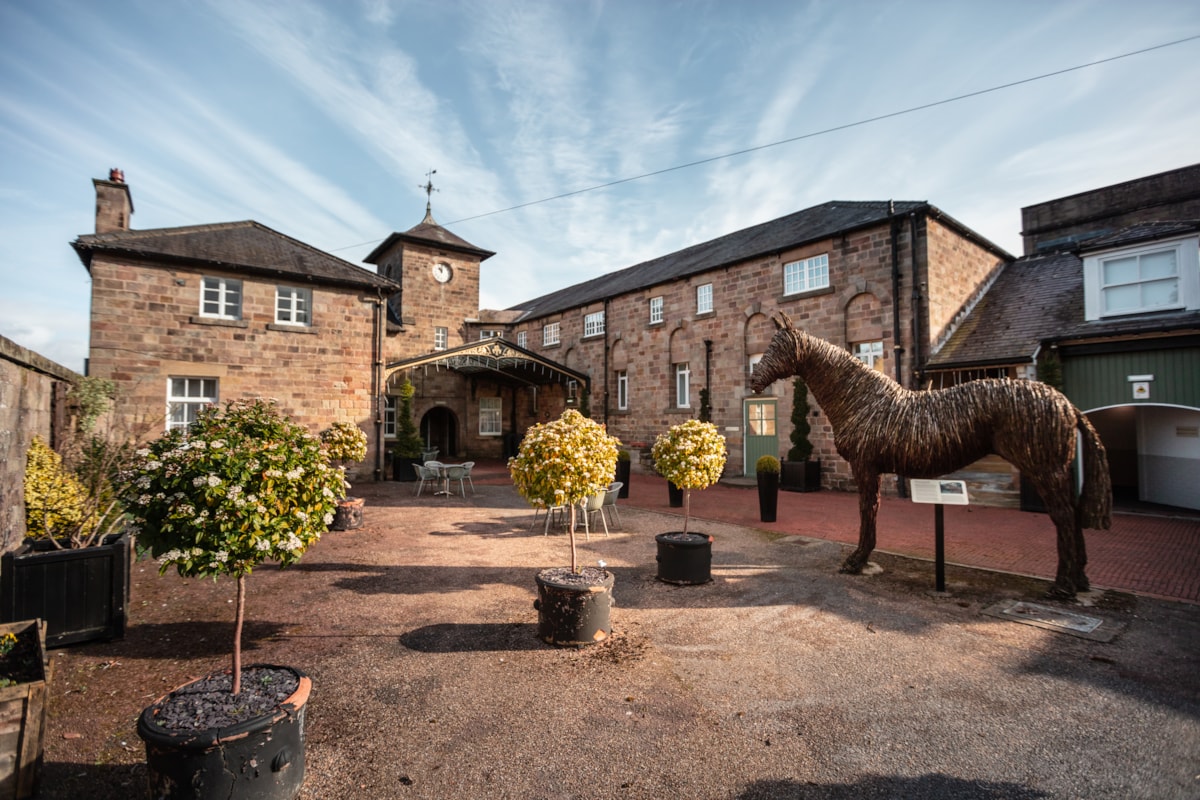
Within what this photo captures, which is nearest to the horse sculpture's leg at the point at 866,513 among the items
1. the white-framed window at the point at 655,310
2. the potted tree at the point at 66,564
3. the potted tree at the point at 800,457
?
the potted tree at the point at 66,564

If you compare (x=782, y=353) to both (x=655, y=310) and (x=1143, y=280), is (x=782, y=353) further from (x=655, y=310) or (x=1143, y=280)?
(x=655, y=310)

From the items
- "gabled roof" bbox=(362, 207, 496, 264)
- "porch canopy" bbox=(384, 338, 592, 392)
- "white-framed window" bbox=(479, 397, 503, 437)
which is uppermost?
"gabled roof" bbox=(362, 207, 496, 264)

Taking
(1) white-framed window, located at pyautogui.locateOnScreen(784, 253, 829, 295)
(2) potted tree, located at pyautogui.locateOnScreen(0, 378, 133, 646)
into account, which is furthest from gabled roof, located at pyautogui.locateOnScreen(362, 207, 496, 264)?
(2) potted tree, located at pyautogui.locateOnScreen(0, 378, 133, 646)

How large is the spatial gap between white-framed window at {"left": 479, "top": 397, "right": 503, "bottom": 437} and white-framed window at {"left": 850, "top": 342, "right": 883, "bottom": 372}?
17.0 metres

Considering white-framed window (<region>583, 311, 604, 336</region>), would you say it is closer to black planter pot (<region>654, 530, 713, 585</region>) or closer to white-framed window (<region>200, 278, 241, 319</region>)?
white-framed window (<region>200, 278, 241, 319</region>)

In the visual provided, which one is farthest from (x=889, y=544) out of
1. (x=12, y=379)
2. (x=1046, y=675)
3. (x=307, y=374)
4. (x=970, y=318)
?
(x=307, y=374)

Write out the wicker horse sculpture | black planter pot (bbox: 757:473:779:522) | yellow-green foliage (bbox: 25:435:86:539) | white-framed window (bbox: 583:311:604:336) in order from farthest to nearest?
white-framed window (bbox: 583:311:604:336)
black planter pot (bbox: 757:473:779:522)
the wicker horse sculpture
yellow-green foliage (bbox: 25:435:86:539)

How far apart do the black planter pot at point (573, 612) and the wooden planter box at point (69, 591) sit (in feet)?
12.9

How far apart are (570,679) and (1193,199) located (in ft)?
82.9

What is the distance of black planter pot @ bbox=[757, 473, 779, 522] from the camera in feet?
34.1

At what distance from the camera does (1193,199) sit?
1756 centimetres

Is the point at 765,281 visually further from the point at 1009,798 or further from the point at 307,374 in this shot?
the point at 1009,798

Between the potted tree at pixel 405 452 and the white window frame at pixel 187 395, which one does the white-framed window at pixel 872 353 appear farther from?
the white window frame at pixel 187 395

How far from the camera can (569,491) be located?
17.4 ft
